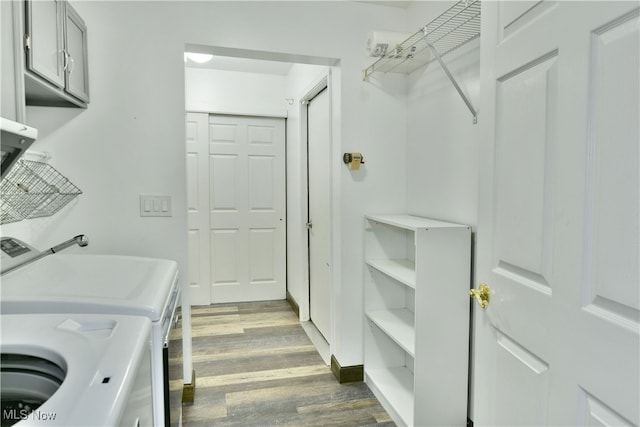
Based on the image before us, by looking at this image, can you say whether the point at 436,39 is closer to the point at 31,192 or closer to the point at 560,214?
the point at 560,214

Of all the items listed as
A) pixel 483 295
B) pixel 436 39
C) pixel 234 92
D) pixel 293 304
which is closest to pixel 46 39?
pixel 436 39

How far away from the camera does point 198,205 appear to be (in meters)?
3.99

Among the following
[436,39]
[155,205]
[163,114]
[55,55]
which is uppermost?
[436,39]

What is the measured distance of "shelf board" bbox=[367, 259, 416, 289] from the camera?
1.96 metres

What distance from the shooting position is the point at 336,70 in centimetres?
241

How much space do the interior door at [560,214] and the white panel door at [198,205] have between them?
3270 millimetres

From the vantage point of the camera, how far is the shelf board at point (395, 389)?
2.00 m

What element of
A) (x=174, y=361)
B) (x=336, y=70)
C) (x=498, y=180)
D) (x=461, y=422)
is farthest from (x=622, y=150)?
(x=336, y=70)

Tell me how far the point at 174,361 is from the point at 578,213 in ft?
4.53

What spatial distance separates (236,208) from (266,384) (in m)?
2.12

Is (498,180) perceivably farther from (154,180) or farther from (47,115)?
(47,115)

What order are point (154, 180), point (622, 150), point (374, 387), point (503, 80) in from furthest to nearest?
1. point (374, 387)
2. point (154, 180)
3. point (503, 80)
4. point (622, 150)

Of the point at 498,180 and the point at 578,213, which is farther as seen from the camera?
the point at 498,180

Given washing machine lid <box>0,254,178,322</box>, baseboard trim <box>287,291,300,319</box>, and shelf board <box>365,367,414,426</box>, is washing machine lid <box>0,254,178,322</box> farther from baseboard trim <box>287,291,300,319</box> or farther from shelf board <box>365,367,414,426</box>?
baseboard trim <box>287,291,300,319</box>
